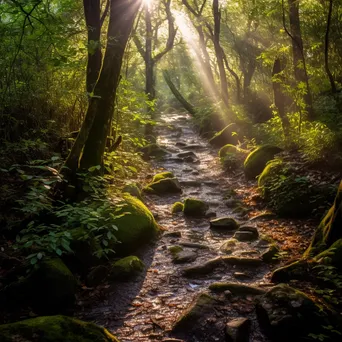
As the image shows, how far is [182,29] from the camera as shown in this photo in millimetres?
28344

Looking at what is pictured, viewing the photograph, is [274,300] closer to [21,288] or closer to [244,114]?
[21,288]

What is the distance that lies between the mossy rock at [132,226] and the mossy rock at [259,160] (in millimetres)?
4588

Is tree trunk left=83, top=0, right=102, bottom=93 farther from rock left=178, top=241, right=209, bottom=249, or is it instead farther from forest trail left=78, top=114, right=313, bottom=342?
rock left=178, top=241, right=209, bottom=249

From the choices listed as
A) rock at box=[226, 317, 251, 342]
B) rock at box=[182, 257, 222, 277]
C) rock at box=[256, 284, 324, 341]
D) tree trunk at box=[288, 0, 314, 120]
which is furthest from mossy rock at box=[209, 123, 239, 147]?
rock at box=[226, 317, 251, 342]

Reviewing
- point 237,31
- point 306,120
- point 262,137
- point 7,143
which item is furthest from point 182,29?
point 7,143

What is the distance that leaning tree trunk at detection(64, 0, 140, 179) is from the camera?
6883 millimetres

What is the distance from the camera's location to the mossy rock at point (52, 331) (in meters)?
2.82

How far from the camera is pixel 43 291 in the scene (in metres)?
4.19

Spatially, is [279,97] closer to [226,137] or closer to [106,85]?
[226,137]

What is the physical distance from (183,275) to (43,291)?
2.10m

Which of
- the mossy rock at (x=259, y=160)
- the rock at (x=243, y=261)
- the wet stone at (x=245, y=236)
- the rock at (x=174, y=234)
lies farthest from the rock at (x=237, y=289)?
the mossy rock at (x=259, y=160)

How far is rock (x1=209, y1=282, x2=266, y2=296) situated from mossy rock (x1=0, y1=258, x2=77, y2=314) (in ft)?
6.43

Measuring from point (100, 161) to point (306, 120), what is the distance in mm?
7240

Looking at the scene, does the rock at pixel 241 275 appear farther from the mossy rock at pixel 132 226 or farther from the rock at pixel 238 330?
the mossy rock at pixel 132 226
